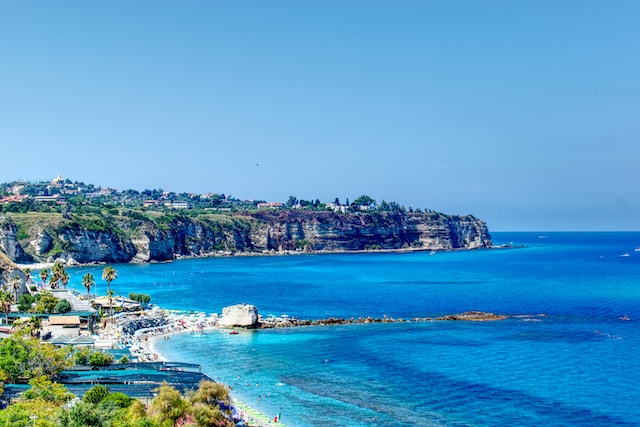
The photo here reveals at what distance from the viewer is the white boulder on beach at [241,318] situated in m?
73.0

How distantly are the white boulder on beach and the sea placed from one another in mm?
2783

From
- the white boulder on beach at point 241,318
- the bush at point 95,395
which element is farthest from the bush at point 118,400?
the white boulder on beach at point 241,318

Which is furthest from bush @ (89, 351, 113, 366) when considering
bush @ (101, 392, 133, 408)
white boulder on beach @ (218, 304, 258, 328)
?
white boulder on beach @ (218, 304, 258, 328)

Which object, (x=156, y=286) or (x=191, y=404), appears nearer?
(x=191, y=404)

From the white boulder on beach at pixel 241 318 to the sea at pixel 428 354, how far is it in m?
2.78

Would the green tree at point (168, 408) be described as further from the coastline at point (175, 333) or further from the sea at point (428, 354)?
the sea at point (428, 354)

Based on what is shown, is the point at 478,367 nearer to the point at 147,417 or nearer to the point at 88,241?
the point at 147,417

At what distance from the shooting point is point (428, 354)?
59.2 metres

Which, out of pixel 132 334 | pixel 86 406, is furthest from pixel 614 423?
pixel 132 334

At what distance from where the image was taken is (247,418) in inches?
1553

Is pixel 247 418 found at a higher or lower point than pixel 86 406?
lower

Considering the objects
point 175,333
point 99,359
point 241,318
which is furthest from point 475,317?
point 99,359

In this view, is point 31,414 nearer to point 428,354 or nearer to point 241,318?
point 428,354

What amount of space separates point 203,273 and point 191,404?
11816 centimetres
